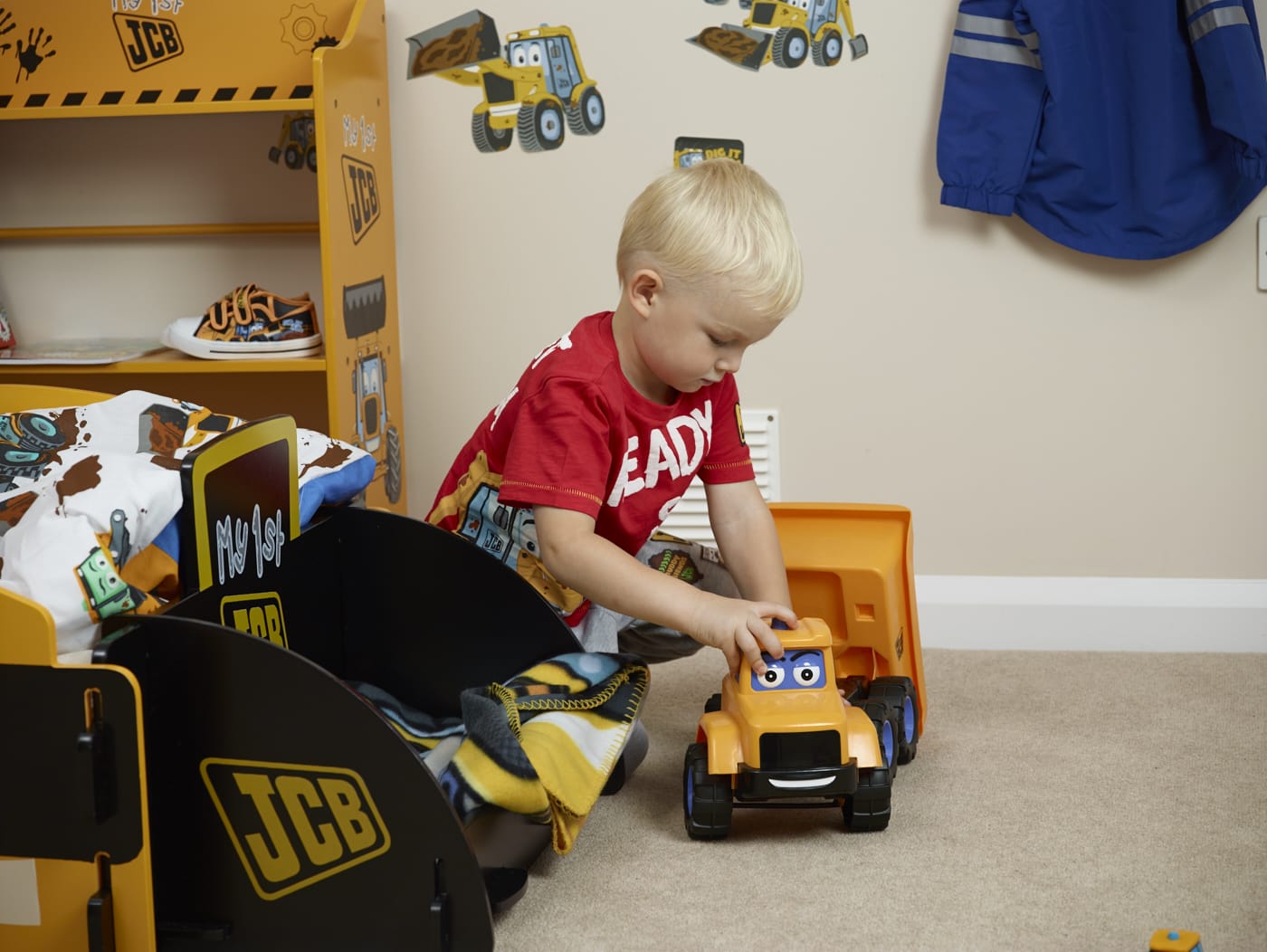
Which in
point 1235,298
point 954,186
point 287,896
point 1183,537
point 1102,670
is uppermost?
point 954,186

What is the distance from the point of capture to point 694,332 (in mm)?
1104

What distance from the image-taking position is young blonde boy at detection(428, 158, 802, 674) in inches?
42.7

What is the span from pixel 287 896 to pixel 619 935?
0.87 ft

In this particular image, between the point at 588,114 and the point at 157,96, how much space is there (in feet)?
2.02

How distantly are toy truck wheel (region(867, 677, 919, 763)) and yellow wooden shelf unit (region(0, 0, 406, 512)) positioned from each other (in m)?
0.82

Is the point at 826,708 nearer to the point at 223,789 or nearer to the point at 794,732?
the point at 794,732

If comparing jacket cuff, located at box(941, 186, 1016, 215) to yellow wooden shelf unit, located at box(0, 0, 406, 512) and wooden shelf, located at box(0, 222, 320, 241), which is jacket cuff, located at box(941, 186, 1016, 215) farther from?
wooden shelf, located at box(0, 222, 320, 241)

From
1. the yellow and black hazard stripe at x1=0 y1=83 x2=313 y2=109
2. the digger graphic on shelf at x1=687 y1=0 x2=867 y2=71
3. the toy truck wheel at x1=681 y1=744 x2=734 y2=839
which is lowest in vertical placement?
the toy truck wheel at x1=681 y1=744 x2=734 y2=839

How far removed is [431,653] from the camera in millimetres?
1206

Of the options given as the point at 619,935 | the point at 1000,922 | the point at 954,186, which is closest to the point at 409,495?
the point at 954,186

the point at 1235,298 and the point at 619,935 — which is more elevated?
the point at 1235,298

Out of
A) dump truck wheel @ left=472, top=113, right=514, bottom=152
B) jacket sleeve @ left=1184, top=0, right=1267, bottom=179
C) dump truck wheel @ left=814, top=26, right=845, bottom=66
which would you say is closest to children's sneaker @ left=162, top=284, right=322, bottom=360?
dump truck wheel @ left=472, top=113, right=514, bottom=152

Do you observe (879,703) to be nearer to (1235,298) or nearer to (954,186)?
(954,186)

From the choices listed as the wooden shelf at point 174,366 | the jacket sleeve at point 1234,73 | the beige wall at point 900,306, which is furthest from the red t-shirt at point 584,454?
the jacket sleeve at point 1234,73
